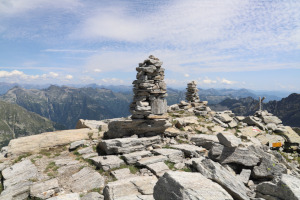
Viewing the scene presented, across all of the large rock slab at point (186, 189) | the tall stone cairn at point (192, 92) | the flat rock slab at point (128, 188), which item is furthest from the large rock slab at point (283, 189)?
the tall stone cairn at point (192, 92)

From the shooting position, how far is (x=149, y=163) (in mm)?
13594

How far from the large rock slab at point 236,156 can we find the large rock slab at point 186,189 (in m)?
7.18

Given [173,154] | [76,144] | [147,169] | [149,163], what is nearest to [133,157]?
[149,163]

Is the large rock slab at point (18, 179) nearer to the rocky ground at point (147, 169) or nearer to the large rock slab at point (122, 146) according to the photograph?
the rocky ground at point (147, 169)

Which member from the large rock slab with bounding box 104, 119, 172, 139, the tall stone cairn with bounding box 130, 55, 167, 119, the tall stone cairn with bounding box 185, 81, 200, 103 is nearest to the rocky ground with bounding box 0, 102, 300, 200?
the large rock slab with bounding box 104, 119, 172, 139

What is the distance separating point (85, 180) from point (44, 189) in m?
2.45

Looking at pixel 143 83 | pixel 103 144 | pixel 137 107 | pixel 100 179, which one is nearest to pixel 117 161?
pixel 100 179

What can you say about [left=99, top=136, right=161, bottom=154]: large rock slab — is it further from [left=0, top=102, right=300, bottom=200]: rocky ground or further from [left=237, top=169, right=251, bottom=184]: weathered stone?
[left=237, top=169, right=251, bottom=184]: weathered stone

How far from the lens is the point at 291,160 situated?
707 inches

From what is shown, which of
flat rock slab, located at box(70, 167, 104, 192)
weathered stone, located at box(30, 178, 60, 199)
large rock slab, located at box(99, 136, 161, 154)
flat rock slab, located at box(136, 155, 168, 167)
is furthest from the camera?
large rock slab, located at box(99, 136, 161, 154)

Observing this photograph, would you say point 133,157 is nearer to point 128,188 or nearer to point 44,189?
point 128,188

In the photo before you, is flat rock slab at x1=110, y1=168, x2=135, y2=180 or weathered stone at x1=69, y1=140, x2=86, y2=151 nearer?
flat rock slab at x1=110, y1=168, x2=135, y2=180

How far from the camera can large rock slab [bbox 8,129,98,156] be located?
17609 mm

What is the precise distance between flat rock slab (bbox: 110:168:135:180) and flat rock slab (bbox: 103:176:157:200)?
1.83m
